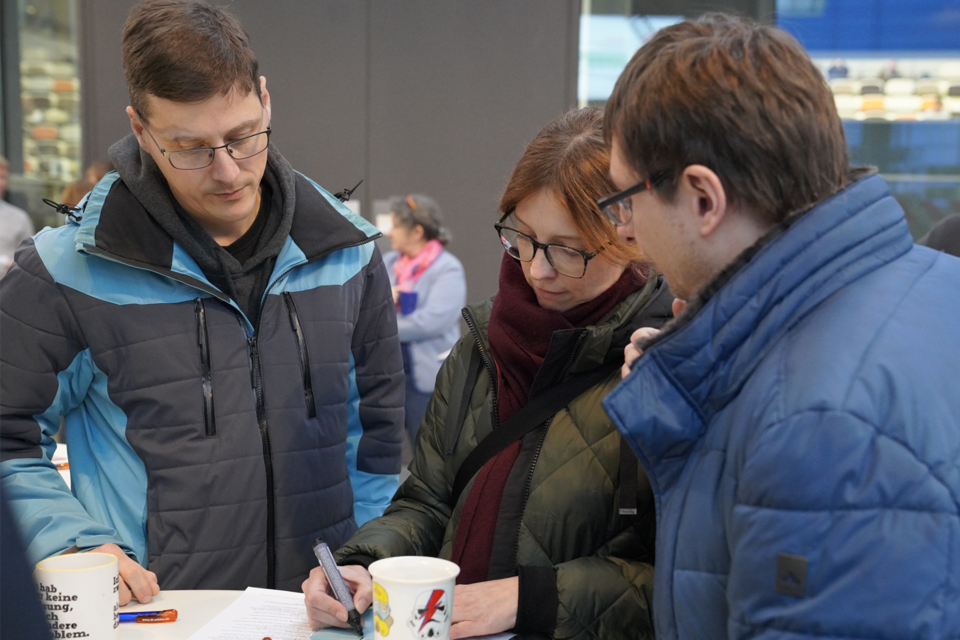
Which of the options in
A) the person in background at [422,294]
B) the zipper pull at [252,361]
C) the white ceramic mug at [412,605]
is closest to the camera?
the white ceramic mug at [412,605]

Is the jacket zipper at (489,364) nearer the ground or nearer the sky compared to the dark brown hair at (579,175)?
nearer the ground

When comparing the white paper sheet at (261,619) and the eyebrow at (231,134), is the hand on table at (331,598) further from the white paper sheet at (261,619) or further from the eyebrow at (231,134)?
the eyebrow at (231,134)

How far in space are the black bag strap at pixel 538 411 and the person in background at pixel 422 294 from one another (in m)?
3.56

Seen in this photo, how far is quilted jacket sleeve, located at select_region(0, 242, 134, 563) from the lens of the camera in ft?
4.93

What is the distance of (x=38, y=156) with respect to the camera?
605 centimetres

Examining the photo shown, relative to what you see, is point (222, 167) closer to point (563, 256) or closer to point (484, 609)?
point (563, 256)

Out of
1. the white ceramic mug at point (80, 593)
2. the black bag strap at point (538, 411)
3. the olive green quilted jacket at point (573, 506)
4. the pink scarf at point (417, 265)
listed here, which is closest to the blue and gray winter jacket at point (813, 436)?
the olive green quilted jacket at point (573, 506)

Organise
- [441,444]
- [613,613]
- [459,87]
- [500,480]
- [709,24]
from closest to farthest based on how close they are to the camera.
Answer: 1. [709,24]
2. [613,613]
3. [500,480]
4. [441,444]
5. [459,87]

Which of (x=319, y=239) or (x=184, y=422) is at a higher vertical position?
(x=319, y=239)

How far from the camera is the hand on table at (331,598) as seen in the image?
127cm

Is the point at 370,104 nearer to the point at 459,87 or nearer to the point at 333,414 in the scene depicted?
the point at 459,87

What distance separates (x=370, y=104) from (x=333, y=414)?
14.6ft

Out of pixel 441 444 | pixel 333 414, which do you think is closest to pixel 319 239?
pixel 333 414

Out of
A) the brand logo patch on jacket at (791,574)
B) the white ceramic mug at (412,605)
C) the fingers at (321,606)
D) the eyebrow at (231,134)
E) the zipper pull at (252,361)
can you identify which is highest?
the eyebrow at (231,134)
